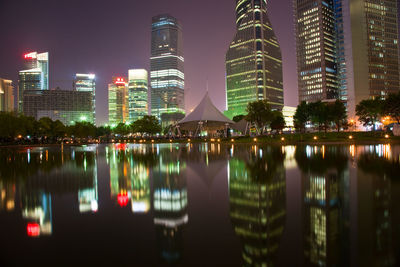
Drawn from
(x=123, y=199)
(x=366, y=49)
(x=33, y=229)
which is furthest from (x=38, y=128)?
(x=366, y=49)

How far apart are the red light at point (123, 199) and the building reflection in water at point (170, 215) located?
2.58ft

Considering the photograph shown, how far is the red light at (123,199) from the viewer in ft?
25.7

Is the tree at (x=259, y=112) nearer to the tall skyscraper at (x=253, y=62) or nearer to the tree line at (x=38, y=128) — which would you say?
the tree line at (x=38, y=128)

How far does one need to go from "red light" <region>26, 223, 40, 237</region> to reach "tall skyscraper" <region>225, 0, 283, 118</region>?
176m

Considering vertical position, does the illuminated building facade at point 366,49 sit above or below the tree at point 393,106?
above

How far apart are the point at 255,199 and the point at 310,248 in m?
3.12

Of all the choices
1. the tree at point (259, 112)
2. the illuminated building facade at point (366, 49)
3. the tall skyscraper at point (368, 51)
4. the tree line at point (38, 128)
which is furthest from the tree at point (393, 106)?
the illuminated building facade at point (366, 49)

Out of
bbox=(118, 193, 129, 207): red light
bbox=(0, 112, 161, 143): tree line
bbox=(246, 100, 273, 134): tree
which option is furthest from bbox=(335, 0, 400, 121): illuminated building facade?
bbox=(118, 193, 129, 207): red light

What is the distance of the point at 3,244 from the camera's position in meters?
5.00

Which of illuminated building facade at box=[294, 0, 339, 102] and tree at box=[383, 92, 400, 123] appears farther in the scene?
illuminated building facade at box=[294, 0, 339, 102]

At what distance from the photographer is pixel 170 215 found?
21.5 ft

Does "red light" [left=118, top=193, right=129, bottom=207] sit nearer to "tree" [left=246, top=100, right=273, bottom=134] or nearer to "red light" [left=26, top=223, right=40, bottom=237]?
"red light" [left=26, top=223, right=40, bottom=237]

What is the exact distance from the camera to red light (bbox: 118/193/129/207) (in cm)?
782

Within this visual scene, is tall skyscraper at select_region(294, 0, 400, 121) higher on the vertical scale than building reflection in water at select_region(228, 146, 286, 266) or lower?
higher
